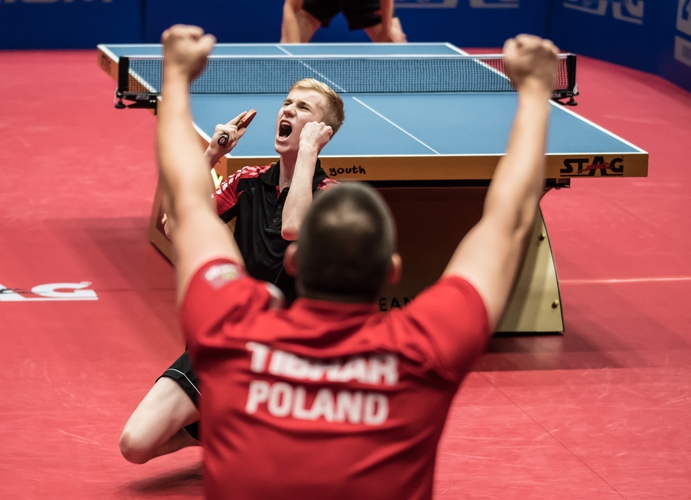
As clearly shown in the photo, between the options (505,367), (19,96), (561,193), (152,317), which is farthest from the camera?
(19,96)

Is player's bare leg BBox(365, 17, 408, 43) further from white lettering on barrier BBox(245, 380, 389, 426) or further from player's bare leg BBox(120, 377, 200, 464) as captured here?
white lettering on barrier BBox(245, 380, 389, 426)

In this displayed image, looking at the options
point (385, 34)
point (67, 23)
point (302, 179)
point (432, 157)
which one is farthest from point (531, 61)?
point (67, 23)

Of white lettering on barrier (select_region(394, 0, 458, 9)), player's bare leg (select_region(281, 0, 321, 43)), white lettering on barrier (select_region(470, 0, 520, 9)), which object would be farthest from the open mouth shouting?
white lettering on barrier (select_region(470, 0, 520, 9))

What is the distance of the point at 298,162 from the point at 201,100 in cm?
263

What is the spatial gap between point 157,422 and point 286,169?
1.03 meters

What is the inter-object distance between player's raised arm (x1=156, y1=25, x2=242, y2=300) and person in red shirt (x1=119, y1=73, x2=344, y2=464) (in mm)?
1858

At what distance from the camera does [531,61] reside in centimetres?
195

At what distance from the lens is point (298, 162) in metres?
3.89

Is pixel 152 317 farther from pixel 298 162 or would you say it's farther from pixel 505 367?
pixel 298 162

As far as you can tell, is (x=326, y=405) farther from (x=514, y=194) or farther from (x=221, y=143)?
(x=221, y=143)

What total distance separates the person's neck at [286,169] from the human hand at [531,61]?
2.26 meters

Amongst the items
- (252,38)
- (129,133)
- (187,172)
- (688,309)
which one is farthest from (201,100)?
(252,38)

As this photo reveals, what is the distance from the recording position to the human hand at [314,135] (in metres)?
3.91

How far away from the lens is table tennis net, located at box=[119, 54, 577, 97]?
686cm
